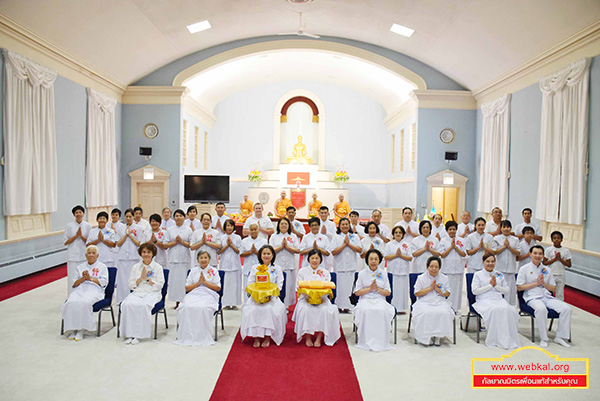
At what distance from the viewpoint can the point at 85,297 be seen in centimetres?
551

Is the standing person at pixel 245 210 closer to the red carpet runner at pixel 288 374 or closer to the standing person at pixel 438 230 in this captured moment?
the standing person at pixel 438 230

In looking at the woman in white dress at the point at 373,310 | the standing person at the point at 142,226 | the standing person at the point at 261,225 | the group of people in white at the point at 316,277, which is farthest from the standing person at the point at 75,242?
the woman in white dress at the point at 373,310

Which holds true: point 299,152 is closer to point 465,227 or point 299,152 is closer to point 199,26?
point 199,26

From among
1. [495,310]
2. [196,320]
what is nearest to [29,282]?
[196,320]

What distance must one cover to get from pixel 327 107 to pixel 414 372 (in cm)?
1631

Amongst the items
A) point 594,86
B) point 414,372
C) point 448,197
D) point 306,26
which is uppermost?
point 306,26

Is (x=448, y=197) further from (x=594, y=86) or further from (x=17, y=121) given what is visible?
(x=17, y=121)

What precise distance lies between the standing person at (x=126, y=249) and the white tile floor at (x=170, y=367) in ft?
4.14

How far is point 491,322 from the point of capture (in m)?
5.40

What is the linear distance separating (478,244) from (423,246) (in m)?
1.00

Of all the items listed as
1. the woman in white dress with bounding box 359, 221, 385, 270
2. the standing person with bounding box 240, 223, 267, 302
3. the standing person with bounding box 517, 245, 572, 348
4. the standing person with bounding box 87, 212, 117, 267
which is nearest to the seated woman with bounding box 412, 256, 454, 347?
the standing person with bounding box 517, 245, 572, 348

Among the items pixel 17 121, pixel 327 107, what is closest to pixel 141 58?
pixel 17 121

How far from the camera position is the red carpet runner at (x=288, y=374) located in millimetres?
4082

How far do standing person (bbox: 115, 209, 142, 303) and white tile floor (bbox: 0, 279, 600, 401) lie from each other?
4.14ft
